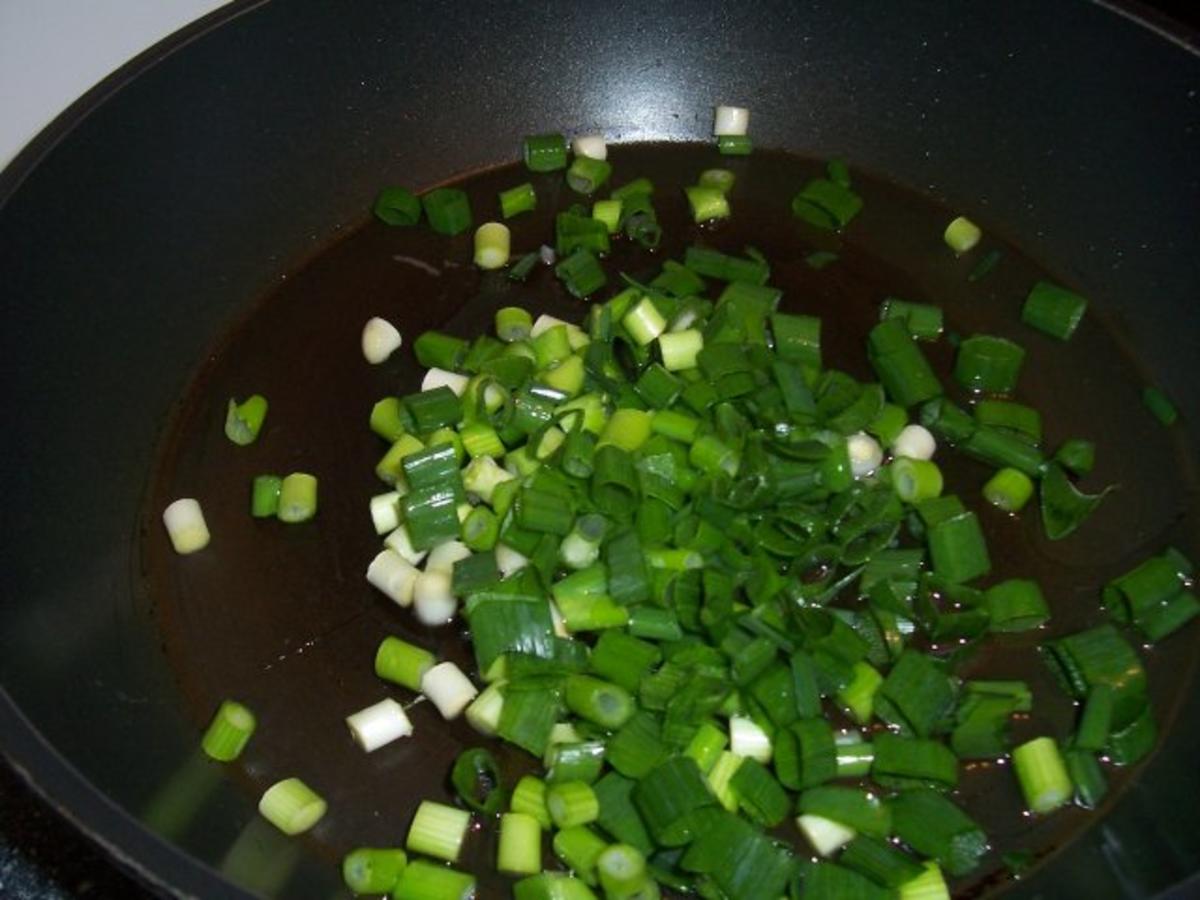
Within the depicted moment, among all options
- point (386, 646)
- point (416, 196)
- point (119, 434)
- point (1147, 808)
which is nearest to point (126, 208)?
point (119, 434)

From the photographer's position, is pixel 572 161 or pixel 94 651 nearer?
pixel 94 651

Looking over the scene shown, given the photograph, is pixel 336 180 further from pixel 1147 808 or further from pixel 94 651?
pixel 1147 808

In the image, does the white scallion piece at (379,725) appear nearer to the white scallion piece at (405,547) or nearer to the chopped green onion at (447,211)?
the white scallion piece at (405,547)

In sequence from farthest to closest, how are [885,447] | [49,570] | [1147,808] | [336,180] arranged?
1. [336,180]
2. [885,447]
3. [49,570]
4. [1147,808]

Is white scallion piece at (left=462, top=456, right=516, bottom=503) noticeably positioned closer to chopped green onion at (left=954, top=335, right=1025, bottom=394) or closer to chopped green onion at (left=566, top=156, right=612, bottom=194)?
chopped green onion at (left=566, top=156, right=612, bottom=194)

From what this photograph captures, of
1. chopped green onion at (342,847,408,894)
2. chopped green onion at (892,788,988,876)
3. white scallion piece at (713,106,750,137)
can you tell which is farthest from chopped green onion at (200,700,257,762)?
white scallion piece at (713,106,750,137)

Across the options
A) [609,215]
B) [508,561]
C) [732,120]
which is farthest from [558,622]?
[732,120]

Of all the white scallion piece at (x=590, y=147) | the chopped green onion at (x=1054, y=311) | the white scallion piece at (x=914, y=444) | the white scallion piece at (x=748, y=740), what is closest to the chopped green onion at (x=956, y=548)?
the white scallion piece at (x=914, y=444)
